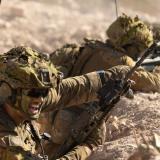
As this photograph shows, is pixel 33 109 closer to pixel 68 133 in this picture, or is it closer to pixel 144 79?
pixel 68 133

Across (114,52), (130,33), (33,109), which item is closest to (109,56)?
(114,52)

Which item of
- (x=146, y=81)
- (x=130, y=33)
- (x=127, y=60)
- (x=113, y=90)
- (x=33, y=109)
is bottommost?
(x=33, y=109)

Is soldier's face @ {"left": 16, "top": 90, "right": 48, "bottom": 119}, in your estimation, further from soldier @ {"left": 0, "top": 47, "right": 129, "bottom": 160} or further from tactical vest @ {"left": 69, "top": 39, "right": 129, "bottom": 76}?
tactical vest @ {"left": 69, "top": 39, "right": 129, "bottom": 76}

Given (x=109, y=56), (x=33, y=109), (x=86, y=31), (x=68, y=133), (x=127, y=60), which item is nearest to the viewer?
(x=33, y=109)

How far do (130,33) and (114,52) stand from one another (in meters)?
0.37

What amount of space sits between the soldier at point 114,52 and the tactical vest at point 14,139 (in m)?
1.99

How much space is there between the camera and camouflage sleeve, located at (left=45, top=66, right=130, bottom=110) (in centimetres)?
511

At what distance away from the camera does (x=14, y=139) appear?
4422mm

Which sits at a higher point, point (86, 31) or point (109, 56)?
point (86, 31)

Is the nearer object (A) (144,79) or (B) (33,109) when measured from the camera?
(B) (33,109)

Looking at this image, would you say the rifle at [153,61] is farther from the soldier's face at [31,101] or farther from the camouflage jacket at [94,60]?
the soldier's face at [31,101]

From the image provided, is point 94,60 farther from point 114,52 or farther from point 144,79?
point 144,79

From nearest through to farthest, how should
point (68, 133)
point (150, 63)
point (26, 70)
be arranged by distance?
point (26, 70) → point (68, 133) → point (150, 63)

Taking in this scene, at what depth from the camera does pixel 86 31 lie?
17.0 m
